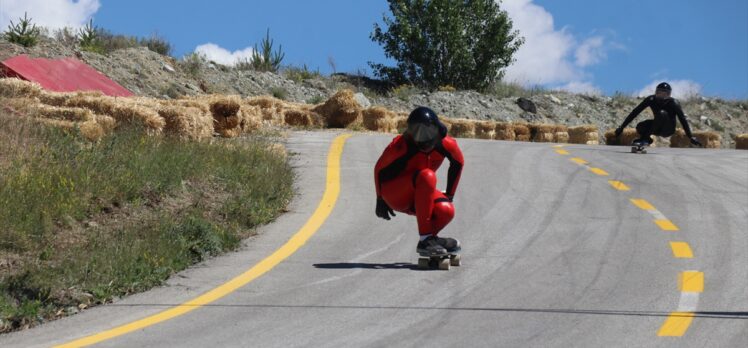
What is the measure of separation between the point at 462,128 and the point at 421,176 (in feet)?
72.9

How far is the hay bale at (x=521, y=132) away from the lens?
106ft

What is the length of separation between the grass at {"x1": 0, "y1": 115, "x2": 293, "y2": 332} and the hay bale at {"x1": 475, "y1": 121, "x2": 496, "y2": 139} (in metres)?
17.6

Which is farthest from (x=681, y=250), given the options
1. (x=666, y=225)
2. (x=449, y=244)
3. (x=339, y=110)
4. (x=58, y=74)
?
(x=58, y=74)

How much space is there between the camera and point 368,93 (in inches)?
1921

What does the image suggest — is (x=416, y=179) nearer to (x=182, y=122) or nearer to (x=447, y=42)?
(x=182, y=122)

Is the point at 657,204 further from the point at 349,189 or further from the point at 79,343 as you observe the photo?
the point at 79,343

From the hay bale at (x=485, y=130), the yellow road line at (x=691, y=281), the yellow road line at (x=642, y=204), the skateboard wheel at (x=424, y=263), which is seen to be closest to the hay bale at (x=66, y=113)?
the skateboard wheel at (x=424, y=263)

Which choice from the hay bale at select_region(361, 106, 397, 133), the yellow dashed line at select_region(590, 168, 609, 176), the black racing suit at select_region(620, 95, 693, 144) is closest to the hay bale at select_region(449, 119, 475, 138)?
the hay bale at select_region(361, 106, 397, 133)

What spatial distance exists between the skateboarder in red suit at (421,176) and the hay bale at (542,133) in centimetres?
2290

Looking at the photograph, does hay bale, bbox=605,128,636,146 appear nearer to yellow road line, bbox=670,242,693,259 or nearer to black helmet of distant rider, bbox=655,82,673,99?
black helmet of distant rider, bbox=655,82,673,99

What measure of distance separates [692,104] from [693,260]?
1885 inches

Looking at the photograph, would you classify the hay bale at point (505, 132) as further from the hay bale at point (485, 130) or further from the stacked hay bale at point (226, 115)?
the stacked hay bale at point (226, 115)

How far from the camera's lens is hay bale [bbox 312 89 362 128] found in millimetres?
25203

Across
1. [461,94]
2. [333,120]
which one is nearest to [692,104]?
[461,94]
